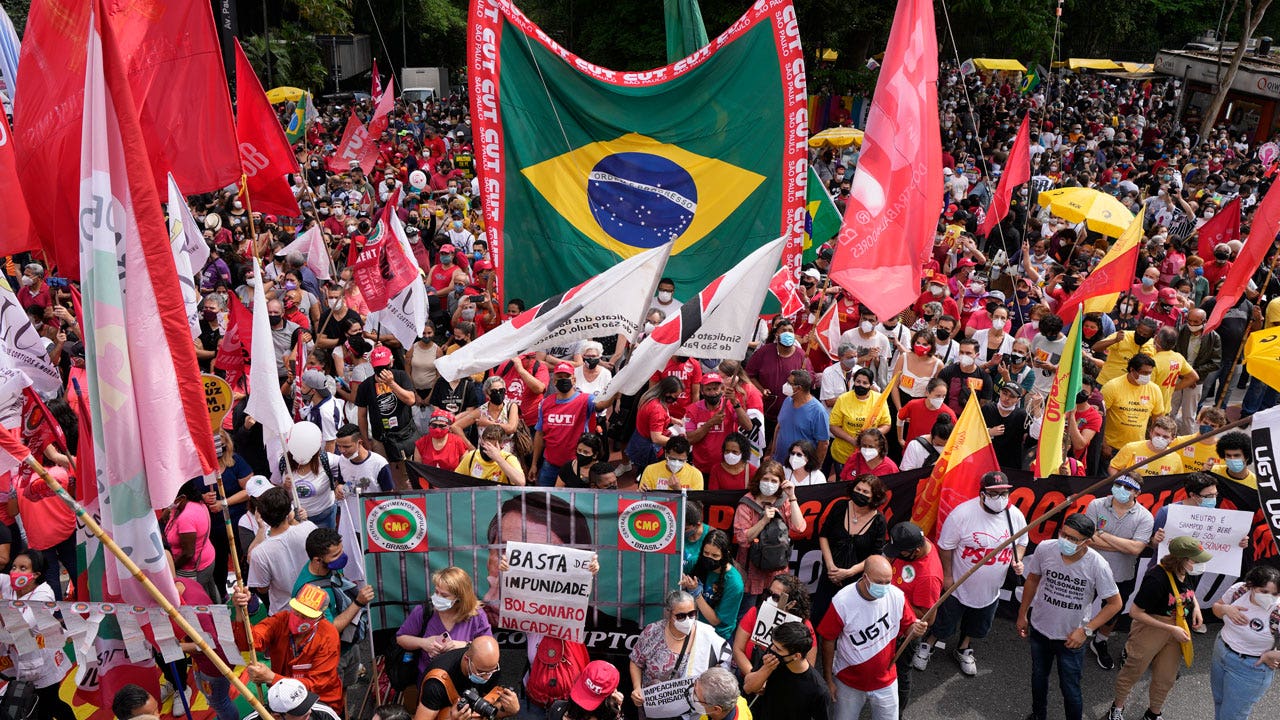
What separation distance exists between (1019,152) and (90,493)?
38.6ft

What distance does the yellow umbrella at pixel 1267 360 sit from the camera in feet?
21.3

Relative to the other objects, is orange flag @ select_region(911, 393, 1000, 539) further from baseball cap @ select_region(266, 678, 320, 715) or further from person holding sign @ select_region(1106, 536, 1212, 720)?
baseball cap @ select_region(266, 678, 320, 715)

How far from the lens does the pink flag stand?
14.7 ft

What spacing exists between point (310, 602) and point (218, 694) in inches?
42.5

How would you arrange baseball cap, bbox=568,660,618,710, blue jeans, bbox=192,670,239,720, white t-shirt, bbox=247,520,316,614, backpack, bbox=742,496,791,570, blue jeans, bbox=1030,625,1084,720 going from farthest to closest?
backpack, bbox=742,496,791,570 → blue jeans, bbox=1030,625,1084,720 → white t-shirt, bbox=247,520,316,614 → blue jeans, bbox=192,670,239,720 → baseball cap, bbox=568,660,618,710

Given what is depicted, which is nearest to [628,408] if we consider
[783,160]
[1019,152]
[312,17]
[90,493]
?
[783,160]

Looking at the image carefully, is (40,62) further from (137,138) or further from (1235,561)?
(1235,561)

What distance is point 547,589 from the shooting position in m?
5.57

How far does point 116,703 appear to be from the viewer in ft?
15.4

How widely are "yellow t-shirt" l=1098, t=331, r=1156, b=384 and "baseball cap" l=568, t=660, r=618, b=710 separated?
259 inches

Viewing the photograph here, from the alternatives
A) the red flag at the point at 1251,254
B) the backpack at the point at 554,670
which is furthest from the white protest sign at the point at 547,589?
the red flag at the point at 1251,254

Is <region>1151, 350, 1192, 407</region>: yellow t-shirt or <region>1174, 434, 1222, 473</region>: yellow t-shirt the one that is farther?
<region>1151, 350, 1192, 407</region>: yellow t-shirt

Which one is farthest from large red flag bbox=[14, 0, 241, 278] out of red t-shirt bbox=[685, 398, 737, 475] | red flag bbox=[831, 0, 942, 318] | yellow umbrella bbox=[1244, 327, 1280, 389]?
yellow umbrella bbox=[1244, 327, 1280, 389]

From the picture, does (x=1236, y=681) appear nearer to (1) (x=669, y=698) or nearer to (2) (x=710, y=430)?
(1) (x=669, y=698)
